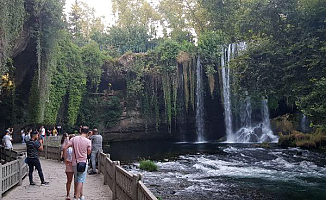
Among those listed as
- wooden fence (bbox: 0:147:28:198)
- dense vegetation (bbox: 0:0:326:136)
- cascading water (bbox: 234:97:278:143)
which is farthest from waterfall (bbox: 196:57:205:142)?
wooden fence (bbox: 0:147:28:198)

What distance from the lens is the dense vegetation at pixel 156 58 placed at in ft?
45.6

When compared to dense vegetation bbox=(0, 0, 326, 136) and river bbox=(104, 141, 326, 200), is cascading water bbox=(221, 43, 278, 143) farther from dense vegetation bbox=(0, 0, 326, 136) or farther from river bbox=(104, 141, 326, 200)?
river bbox=(104, 141, 326, 200)

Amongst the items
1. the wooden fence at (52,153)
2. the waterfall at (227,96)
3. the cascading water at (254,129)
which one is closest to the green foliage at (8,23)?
the wooden fence at (52,153)

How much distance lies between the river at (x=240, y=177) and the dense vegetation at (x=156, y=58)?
2.89m

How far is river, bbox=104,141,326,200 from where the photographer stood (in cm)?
1086

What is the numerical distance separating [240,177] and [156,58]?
2246 cm

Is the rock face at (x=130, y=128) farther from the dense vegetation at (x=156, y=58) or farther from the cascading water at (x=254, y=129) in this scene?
the cascading water at (x=254, y=129)

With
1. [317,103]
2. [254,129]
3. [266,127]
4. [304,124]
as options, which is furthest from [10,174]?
→ [304,124]

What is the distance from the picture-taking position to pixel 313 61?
491 inches

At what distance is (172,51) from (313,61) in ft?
72.5

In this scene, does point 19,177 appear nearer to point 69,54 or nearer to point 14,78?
point 14,78

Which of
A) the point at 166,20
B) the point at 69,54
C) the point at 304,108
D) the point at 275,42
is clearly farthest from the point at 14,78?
the point at 166,20

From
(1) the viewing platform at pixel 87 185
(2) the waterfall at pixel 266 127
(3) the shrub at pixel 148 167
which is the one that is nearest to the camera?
(1) the viewing platform at pixel 87 185

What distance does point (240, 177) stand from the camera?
13609 mm
